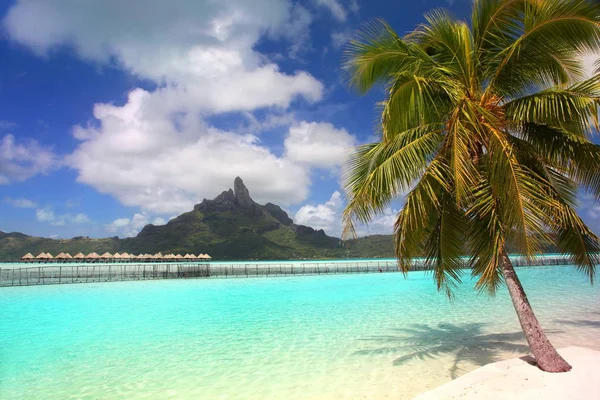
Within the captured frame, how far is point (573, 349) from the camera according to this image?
190 inches

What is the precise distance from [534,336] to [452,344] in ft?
13.2

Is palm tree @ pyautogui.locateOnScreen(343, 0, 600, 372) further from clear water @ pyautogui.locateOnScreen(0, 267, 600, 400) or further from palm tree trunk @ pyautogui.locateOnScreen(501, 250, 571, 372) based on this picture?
clear water @ pyautogui.locateOnScreen(0, 267, 600, 400)

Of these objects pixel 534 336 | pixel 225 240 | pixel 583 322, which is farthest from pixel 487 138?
pixel 225 240

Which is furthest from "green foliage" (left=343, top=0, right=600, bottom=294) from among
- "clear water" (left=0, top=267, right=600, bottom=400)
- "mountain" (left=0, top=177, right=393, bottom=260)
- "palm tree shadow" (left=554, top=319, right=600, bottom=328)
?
"mountain" (left=0, top=177, right=393, bottom=260)

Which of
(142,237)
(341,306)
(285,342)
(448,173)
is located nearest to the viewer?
(448,173)

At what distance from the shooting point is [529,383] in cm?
383

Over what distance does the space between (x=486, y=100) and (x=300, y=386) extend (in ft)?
16.7

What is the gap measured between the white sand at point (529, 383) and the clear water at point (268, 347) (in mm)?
1292

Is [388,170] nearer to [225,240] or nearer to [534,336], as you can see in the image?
[534,336]

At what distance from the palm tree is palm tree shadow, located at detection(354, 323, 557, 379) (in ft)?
7.62

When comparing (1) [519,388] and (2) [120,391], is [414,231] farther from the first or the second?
(2) [120,391]

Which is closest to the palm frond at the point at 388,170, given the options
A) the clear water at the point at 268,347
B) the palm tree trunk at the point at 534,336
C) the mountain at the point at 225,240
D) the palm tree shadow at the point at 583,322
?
the palm tree trunk at the point at 534,336

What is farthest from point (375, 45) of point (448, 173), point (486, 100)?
point (448, 173)

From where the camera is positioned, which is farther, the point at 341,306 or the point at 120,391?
the point at 341,306
